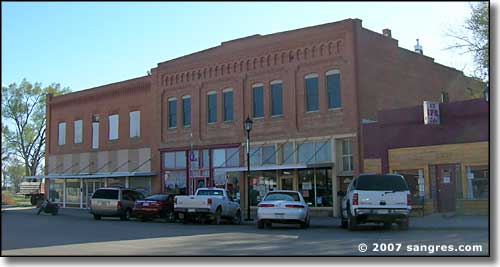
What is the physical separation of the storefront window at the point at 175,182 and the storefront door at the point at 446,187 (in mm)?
16547

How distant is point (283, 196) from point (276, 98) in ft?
38.5

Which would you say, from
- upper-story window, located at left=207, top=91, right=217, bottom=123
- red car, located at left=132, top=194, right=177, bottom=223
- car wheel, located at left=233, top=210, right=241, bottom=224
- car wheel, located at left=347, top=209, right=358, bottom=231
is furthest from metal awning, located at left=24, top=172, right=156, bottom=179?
car wheel, located at left=347, top=209, right=358, bottom=231

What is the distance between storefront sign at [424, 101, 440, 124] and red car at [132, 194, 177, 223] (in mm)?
12503

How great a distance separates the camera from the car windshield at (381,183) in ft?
60.9

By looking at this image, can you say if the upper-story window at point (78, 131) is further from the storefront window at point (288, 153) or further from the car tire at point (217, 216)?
the car tire at point (217, 216)

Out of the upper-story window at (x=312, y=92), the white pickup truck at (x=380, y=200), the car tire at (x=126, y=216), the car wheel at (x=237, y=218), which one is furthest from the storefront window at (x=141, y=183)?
the white pickup truck at (x=380, y=200)

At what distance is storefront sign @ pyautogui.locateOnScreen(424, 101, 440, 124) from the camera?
2563cm

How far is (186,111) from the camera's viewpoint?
3728 cm

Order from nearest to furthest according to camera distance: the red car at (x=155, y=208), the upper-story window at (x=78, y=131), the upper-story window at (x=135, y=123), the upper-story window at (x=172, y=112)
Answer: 1. the red car at (x=155, y=208)
2. the upper-story window at (x=172, y=112)
3. the upper-story window at (x=135, y=123)
4. the upper-story window at (x=78, y=131)

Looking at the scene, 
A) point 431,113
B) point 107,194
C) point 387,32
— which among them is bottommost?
point 107,194

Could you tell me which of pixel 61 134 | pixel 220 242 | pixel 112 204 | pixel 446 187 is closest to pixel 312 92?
pixel 446 187

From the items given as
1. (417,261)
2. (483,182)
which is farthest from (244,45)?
(417,261)

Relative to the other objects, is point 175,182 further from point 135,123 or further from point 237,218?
point 237,218

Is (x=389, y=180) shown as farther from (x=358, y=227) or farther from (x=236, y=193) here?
(x=236, y=193)
